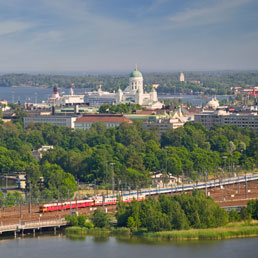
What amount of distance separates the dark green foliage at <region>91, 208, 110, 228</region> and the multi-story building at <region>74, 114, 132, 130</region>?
182 ft

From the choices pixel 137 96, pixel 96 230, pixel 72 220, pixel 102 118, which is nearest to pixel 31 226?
pixel 72 220

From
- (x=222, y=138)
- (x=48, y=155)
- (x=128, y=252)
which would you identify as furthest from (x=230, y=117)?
(x=128, y=252)

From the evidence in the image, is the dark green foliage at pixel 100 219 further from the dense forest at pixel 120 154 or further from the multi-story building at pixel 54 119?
the multi-story building at pixel 54 119

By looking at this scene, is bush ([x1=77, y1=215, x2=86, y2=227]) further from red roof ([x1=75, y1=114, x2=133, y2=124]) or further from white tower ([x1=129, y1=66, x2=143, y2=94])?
white tower ([x1=129, y1=66, x2=143, y2=94])

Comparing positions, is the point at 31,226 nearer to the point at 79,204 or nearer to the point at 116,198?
the point at 79,204

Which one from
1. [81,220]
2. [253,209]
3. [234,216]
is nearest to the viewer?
[234,216]

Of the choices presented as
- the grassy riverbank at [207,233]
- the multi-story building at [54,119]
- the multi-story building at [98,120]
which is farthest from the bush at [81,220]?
the multi-story building at [54,119]

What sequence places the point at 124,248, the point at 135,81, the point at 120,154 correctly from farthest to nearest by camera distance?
the point at 135,81, the point at 120,154, the point at 124,248

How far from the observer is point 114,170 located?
215 feet

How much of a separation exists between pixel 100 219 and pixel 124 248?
4255mm

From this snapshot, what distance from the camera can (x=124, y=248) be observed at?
141 feet

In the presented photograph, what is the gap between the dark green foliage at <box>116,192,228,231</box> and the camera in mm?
44656

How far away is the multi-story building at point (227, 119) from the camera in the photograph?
4021 inches

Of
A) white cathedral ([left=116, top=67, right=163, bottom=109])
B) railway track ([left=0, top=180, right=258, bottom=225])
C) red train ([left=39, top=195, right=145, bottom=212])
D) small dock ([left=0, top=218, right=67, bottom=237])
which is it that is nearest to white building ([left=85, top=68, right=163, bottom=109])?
white cathedral ([left=116, top=67, right=163, bottom=109])
